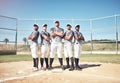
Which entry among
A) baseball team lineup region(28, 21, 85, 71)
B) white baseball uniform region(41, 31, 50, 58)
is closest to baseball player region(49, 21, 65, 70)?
baseball team lineup region(28, 21, 85, 71)

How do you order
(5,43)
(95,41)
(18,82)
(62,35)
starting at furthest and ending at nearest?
(95,41) < (5,43) < (62,35) < (18,82)

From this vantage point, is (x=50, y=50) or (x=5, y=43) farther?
(x=5, y=43)

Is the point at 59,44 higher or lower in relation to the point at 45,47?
higher

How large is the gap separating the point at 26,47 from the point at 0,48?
9.31 ft

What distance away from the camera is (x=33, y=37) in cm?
691

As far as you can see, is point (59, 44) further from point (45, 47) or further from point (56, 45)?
point (45, 47)

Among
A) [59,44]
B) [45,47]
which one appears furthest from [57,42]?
[45,47]

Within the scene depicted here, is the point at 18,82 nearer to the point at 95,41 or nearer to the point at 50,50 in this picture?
the point at 50,50

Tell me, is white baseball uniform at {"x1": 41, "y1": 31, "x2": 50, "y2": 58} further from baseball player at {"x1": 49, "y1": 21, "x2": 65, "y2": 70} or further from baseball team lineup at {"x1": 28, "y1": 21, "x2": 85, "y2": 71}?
baseball player at {"x1": 49, "y1": 21, "x2": 65, "y2": 70}

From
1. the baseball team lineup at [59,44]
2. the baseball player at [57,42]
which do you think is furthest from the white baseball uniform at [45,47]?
the baseball player at [57,42]

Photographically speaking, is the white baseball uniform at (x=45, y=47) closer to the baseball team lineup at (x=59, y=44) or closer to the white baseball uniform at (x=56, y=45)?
the baseball team lineup at (x=59, y=44)

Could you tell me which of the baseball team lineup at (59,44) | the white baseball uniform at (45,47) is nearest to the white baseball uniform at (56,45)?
the baseball team lineup at (59,44)

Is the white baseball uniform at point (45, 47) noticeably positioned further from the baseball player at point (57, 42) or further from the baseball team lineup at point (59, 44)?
the baseball player at point (57, 42)

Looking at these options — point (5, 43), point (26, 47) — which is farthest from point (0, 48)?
point (26, 47)
